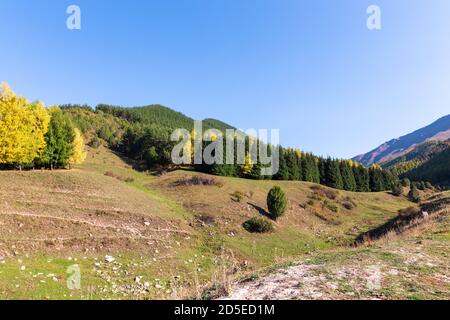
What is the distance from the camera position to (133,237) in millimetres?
23703

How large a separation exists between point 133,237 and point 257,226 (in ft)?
46.9

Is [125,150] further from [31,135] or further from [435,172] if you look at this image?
[435,172]

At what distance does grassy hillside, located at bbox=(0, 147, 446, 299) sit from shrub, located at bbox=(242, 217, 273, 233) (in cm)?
81

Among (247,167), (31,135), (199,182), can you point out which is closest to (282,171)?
(247,167)

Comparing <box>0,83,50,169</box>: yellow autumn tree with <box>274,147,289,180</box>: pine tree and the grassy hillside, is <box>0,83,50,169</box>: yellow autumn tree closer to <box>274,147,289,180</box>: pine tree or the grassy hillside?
the grassy hillside

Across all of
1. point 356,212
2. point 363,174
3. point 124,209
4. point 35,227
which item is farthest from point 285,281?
point 363,174

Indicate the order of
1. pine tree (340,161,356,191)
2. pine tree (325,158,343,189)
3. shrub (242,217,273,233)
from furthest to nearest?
1. pine tree (340,161,356,191)
2. pine tree (325,158,343,189)
3. shrub (242,217,273,233)

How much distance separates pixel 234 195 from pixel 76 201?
23.0 metres

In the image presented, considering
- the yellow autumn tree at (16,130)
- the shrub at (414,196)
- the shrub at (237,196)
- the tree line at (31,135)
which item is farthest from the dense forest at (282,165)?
the yellow autumn tree at (16,130)

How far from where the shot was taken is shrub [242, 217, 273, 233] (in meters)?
32.2

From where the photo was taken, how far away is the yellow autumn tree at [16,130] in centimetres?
3288

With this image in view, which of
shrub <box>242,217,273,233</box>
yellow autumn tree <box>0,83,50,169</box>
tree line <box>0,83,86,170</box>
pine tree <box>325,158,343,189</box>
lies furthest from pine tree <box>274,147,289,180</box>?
yellow autumn tree <box>0,83,50,169</box>
